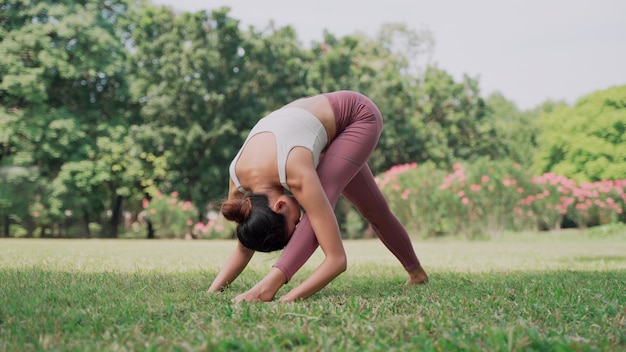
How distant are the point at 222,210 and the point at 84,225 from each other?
22.5m

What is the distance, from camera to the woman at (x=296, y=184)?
3.20 m

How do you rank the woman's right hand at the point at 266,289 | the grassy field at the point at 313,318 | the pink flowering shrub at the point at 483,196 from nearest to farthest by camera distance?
the grassy field at the point at 313,318
the woman's right hand at the point at 266,289
the pink flowering shrub at the point at 483,196

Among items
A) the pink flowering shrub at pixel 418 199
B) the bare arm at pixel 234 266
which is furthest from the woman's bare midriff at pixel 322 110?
the pink flowering shrub at pixel 418 199

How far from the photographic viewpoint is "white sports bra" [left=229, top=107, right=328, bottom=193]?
3.22 m

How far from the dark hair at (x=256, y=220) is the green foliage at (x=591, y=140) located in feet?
99.9

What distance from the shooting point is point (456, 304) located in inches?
120

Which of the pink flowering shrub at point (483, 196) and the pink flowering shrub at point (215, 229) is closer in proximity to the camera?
the pink flowering shrub at point (483, 196)

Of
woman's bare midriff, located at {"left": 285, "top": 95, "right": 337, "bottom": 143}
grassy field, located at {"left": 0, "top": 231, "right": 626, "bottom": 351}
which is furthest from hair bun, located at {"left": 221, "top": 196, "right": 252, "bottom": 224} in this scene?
woman's bare midriff, located at {"left": 285, "top": 95, "right": 337, "bottom": 143}

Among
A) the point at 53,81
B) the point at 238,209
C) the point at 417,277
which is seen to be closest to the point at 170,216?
the point at 53,81

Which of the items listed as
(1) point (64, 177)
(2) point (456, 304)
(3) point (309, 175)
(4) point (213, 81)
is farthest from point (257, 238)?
(4) point (213, 81)

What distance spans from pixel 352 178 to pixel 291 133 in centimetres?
68

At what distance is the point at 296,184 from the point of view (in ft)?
10.4

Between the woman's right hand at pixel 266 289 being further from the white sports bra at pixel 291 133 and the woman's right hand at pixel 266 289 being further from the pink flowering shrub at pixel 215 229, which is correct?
the pink flowering shrub at pixel 215 229

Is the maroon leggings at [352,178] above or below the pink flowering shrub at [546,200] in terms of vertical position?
above
